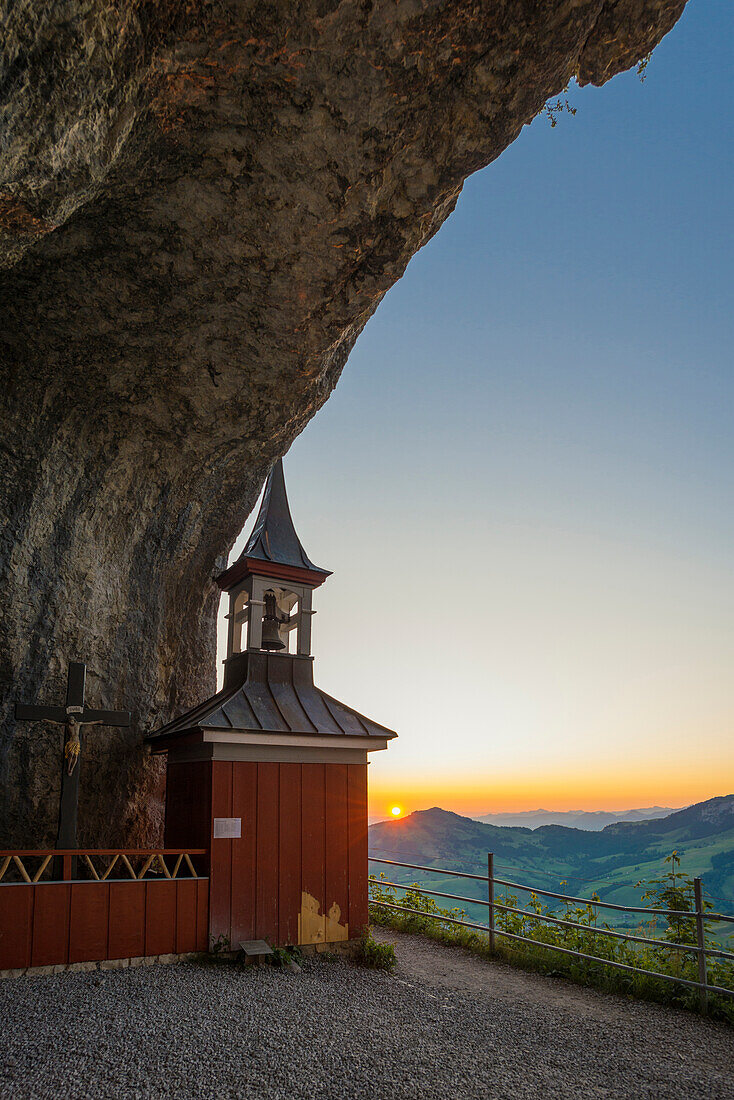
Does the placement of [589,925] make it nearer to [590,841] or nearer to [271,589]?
[271,589]

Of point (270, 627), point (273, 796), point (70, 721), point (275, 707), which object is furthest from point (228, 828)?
point (270, 627)

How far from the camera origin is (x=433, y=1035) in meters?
6.59

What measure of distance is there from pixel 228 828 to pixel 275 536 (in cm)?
519

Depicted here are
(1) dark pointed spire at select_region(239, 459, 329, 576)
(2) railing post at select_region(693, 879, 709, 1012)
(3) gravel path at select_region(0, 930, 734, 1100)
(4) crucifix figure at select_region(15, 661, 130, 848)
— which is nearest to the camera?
(3) gravel path at select_region(0, 930, 734, 1100)

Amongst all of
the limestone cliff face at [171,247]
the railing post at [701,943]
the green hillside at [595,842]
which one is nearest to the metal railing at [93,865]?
the limestone cliff face at [171,247]

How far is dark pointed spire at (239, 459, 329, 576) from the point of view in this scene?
Answer: 1220 centimetres

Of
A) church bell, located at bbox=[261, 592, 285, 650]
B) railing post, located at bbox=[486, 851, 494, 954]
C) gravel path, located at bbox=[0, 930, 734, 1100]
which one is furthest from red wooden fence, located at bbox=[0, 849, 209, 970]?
railing post, located at bbox=[486, 851, 494, 954]

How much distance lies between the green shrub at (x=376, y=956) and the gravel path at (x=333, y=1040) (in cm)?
73

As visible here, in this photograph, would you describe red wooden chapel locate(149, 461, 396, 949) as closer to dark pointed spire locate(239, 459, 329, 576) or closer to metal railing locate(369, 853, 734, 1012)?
dark pointed spire locate(239, 459, 329, 576)

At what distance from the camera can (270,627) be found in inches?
472

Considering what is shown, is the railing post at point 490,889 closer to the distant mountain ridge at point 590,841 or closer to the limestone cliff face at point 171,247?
the limestone cliff face at point 171,247

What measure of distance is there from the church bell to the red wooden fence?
3.62 meters

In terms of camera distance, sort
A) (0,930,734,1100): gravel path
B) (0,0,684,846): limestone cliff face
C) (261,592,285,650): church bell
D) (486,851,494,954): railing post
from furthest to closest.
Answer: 1. (261,592,285,650): church bell
2. (486,851,494,954): railing post
3. (0,0,684,846): limestone cliff face
4. (0,930,734,1100): gravel path

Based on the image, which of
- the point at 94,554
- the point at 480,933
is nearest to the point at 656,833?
the point at 480,933
